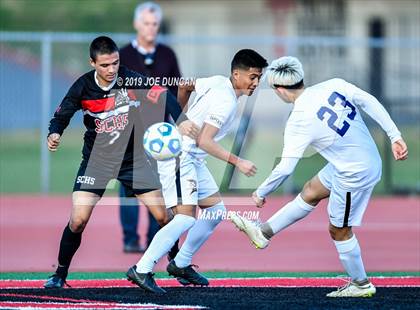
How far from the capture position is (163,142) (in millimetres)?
8781

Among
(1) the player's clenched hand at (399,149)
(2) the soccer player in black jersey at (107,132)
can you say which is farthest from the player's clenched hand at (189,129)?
(1) the player's clenched hand at (399,149)

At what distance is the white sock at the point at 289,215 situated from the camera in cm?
901

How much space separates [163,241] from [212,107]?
118 centimetres

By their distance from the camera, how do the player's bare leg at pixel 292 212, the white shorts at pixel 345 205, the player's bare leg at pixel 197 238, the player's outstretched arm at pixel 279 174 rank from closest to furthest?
the player's outstretched arm at pixel 279 174 → the white shorts at pixel 345 205 → the player's bare leg at pixel 292 212 → the player's bare leg at pixel 197 238

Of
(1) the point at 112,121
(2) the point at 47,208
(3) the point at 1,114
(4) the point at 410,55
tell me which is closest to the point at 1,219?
(2) the point at 47,208

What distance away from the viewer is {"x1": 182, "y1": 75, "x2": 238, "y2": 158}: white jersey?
8820 mm

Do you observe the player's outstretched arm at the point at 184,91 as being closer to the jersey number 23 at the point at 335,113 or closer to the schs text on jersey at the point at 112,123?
the schs text on jersey at the point at 112,123

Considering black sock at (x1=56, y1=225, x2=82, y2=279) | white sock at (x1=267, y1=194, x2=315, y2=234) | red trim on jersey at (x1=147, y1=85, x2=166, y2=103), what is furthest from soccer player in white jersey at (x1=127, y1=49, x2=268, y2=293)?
black sock at (x1=56, y1=225, x2=82, y2=279)

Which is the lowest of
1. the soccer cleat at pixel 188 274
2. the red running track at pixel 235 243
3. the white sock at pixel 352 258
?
the red running track at pixel 235 243

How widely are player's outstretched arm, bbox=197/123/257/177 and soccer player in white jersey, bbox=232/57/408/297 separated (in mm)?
210

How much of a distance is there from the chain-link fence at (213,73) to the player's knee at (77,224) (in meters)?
6.89

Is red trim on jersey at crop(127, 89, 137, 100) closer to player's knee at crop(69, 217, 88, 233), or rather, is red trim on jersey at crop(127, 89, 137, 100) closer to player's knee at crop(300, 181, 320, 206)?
player's knee at crop(69, 217, 88, 233)

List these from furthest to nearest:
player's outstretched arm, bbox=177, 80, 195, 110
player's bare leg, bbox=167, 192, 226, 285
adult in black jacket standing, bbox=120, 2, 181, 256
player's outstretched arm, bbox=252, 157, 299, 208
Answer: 1. adult in black jacket standing, bbox=120, 2, 181, 256
2. player's outstretched arm, bbox=177, 80, 195, 110
3. player's bare leg, bbox=167, 192, 226, 285
4. player's outstretched arm, bbox=252, 157, 299, 208

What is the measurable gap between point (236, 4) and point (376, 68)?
12.9m
